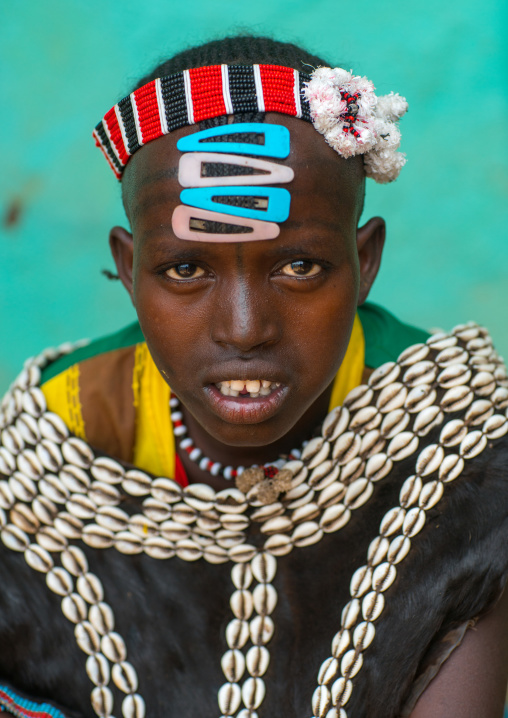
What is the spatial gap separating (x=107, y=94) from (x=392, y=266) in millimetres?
964

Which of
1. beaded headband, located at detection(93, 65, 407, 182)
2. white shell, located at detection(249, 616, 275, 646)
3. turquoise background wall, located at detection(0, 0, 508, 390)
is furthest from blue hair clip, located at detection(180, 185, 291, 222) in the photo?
turquoise background wall, located at detection(0, 0, 508, 390)

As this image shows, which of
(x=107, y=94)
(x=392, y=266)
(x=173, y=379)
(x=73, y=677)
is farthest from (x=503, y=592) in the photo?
(x=107, y=94)

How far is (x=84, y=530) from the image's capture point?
1618 mm

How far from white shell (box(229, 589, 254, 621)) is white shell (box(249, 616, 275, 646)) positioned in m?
0.02

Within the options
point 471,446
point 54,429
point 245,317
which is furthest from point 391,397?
point 54,429

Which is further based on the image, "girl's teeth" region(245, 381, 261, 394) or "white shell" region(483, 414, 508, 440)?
"white shell" region(483, 414, 508, 440)

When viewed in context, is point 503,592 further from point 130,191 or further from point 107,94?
point 107,94

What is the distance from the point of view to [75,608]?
1630mm

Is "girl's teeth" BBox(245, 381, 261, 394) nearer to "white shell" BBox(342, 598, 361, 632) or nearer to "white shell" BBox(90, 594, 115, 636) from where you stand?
"white shell" BBox(342, 598, 361, 632)

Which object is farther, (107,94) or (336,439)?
(107,94)

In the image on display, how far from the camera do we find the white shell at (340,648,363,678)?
151cm

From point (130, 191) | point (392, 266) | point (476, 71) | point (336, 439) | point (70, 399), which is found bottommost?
point (336, 439)

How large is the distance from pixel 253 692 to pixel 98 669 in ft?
0.88

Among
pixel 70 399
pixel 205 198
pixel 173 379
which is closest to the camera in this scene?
pixel 205 198
